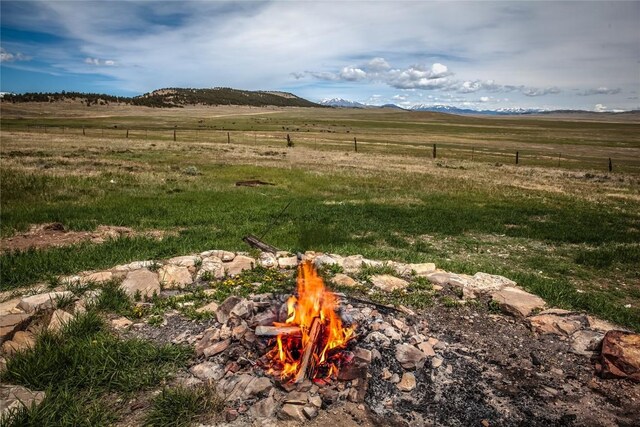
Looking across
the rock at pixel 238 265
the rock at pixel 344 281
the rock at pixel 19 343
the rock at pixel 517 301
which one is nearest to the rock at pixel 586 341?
the rock at pixel 517 301

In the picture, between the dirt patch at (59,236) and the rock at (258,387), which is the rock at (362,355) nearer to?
the rock at (258,387)

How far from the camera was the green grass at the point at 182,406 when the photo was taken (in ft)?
14.3

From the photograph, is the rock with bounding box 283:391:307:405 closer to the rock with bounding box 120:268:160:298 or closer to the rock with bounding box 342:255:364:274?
the rock with bounding box 120:268:160:298

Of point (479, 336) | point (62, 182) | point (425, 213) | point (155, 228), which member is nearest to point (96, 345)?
point (479, 336)

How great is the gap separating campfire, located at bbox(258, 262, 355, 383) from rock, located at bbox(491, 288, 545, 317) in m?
3.38

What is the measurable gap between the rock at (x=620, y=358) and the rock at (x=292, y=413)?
4.40 m

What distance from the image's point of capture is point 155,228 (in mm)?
13375

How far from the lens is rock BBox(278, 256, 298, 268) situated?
29.9 feet

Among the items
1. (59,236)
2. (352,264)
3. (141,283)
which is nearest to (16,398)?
(141,283)

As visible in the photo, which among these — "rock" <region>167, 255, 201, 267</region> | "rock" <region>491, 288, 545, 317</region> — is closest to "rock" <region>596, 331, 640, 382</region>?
"rock" <region>491, 288, 545, 317</region>

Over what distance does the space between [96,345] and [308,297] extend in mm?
3193

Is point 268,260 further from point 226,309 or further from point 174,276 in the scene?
point 226,309

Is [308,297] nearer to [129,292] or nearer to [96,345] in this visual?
[96,345]

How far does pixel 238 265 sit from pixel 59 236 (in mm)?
6706
